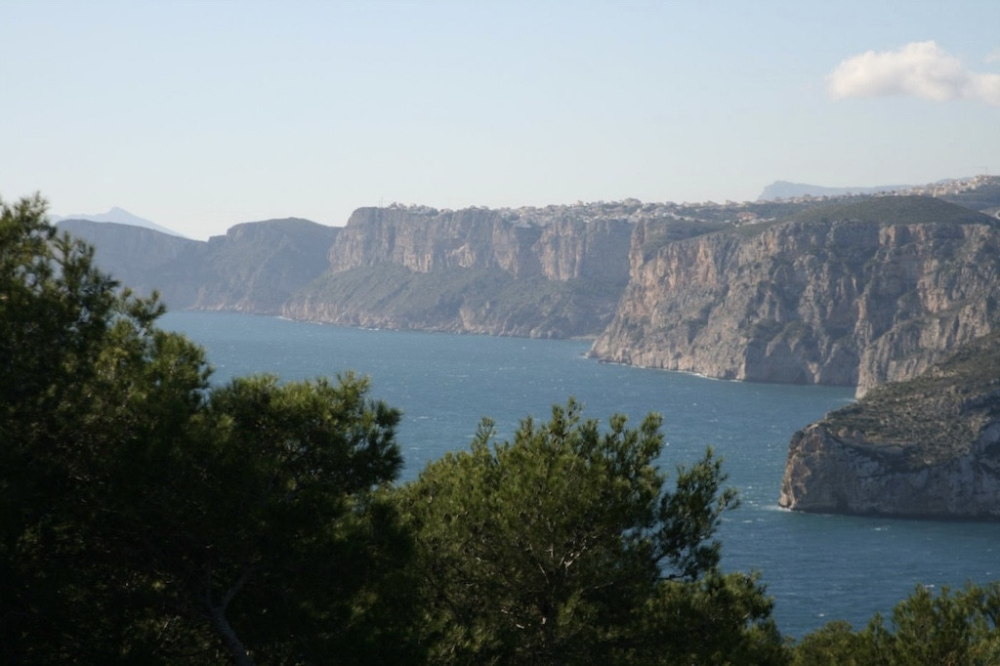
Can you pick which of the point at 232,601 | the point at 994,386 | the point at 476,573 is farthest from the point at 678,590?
the point at 994,386

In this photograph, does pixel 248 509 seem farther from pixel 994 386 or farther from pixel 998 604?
pixel 994 386

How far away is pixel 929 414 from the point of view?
122 m

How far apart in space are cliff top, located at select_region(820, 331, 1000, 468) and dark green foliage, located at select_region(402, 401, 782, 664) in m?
93.4

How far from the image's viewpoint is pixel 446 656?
20422mm

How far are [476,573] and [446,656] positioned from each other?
2.51 metres

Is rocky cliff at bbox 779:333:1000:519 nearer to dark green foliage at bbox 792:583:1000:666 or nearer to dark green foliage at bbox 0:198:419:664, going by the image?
dark green foliage at bbox 792:583:1000:666

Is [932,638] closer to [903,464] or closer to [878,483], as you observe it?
[878,483]

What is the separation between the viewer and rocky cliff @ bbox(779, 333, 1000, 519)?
109 metres

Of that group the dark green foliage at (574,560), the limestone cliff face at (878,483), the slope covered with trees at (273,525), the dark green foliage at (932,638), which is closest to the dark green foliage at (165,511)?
the slope covered with trees at (273,525)

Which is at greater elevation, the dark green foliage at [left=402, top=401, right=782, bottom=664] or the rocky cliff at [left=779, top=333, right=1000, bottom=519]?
the dark green foliage at [left=402, top=401, right=782, bottom=664]

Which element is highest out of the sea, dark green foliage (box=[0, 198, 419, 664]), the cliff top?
dark green foliage (box=[0, 198, 419, 664])

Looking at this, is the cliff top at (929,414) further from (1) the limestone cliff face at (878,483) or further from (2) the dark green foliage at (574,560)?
(2) the dark green foliage at (574,560)

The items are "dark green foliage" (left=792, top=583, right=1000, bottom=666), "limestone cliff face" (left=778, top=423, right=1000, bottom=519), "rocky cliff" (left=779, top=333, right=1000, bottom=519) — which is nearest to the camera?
"dark green foliage" (left=792, top=583, right=1000, bottom=666)

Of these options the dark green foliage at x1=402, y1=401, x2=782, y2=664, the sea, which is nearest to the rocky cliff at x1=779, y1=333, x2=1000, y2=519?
the sea
